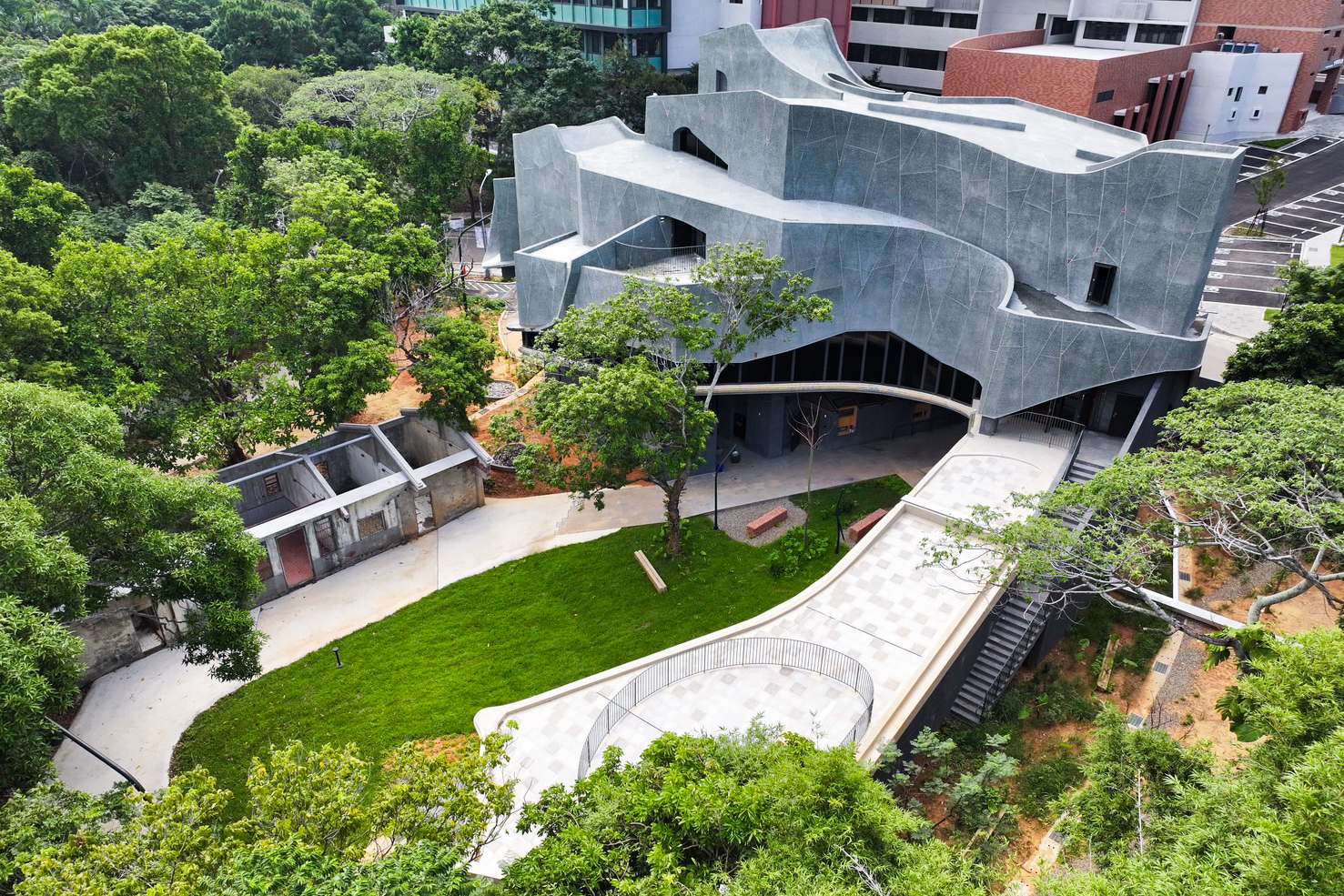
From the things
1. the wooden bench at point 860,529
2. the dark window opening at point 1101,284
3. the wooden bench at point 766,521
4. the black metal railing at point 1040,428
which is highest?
the dark window opening at point 1101,284

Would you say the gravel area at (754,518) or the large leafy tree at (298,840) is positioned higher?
the large leafy tree at (298,840)

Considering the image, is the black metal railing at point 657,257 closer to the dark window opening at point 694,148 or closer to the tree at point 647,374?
the tree at point 647,374

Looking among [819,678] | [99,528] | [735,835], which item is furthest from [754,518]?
[99,528]

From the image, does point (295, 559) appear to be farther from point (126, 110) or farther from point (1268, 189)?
point (1268, 189)

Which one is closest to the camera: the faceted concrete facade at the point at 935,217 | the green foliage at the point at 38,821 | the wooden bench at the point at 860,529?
the green foliage at the point at 38,821

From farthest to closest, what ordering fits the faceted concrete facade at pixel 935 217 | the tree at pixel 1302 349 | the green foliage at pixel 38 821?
the faceted concrete facade at pixel 935 217 → the tree at pixel 1302 349 → the green foliage at pixel 38 821

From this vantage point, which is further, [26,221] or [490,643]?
[26,221]

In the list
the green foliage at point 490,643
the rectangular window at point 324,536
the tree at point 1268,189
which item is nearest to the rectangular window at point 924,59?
the tree at point 1268,189

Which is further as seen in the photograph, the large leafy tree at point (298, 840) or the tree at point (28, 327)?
the tree at point (28, 327)
